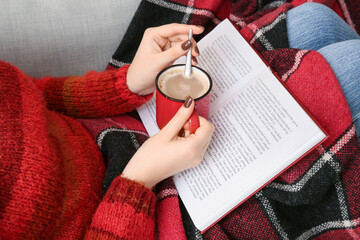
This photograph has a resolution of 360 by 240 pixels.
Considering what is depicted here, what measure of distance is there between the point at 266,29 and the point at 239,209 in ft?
1.30

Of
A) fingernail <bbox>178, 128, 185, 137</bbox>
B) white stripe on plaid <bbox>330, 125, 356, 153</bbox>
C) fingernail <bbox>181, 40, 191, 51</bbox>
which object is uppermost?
fingernail <bbox>181, 40, 191, 51</bbox>

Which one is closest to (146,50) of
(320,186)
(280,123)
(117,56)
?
(117,56)

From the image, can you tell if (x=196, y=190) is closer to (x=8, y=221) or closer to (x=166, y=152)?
(x=166, y=152)

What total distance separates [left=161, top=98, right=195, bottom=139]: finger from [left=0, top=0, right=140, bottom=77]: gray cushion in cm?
44

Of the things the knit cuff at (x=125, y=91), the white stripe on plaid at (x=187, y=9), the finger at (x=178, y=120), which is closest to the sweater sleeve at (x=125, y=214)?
the finger at (x=178, y=120)

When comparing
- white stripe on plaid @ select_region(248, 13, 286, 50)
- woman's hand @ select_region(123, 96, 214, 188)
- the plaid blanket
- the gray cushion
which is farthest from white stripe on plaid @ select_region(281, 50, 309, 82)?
the gray cushion

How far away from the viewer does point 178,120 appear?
22.2 inches

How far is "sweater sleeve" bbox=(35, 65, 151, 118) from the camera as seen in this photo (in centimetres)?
79

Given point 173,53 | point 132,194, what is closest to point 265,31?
point 173,53

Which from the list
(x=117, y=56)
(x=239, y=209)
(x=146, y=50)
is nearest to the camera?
(x=239, y=209)

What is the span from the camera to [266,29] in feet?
2.55

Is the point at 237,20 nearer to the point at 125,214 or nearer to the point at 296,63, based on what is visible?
the point at 296,63

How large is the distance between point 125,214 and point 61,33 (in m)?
0.51

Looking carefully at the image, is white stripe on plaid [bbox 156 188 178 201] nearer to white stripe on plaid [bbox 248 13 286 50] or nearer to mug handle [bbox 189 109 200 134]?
mug handle [bbox 189 109 200 134]
